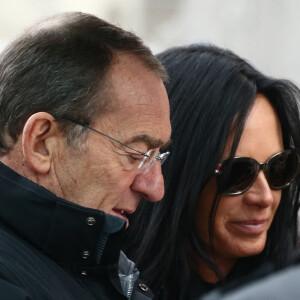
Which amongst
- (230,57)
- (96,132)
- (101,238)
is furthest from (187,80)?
(101,238)

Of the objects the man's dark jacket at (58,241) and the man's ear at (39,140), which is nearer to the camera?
the man's dark jacket at (58,241)

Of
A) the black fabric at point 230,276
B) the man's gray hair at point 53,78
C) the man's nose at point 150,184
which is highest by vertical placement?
the man's gray hair at point 53,78

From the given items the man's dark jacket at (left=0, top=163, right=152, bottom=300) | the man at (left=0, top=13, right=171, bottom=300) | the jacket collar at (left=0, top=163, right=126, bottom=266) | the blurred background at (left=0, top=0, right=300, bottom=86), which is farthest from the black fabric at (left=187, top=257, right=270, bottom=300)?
the blurred background at (left=0, top=0, right=300, bottom=86)

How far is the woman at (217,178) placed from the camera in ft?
9.33

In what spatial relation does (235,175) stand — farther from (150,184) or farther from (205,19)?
(205,19)

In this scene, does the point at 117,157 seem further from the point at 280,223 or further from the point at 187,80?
the point at 280,223

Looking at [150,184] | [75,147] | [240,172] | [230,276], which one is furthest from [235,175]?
[75,147]

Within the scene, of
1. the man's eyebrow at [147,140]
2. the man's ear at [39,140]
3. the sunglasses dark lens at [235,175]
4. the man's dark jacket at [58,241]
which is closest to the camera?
the man's dark jacket at [58,241]

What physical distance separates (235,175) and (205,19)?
4858 mm

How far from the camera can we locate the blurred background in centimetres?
723

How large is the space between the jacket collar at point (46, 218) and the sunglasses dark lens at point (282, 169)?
102 cm

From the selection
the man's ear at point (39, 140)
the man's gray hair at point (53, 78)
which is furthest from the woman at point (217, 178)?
the man's ear at point (39, 140)

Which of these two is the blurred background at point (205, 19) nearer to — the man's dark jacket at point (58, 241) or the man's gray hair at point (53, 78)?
the man's gray hair at point (53, 78)

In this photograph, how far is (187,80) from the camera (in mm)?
2986
